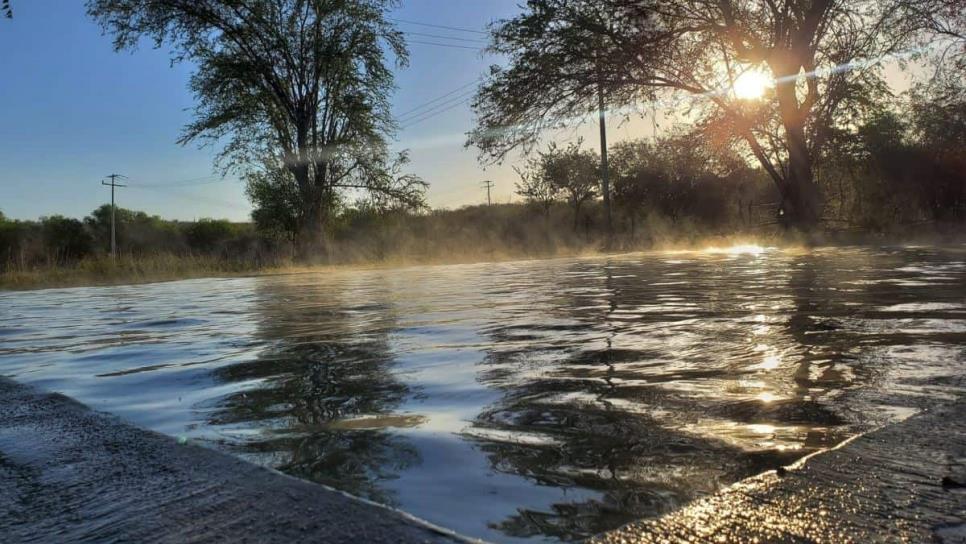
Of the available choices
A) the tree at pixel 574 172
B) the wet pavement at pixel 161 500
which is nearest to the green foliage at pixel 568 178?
the tree at pixel 574 172

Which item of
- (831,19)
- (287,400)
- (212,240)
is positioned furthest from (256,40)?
(212,240)

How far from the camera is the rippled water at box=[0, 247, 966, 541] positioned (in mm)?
1792

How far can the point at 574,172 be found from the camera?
41406 millimetres

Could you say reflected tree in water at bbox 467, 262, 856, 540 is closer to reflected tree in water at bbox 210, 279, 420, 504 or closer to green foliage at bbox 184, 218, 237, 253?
reflected tree in water at bbox 210, 279, 420, 504

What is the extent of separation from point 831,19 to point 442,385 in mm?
16958

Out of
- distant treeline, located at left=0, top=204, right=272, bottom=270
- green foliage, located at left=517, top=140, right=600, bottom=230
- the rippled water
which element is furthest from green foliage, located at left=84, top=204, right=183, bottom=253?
the rippled water

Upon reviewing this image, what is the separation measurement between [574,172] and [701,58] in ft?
77.7

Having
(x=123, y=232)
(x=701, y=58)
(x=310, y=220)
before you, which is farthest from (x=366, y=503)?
(x=123, y=232)

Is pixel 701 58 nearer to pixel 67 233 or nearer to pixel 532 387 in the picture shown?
pixel 532 387

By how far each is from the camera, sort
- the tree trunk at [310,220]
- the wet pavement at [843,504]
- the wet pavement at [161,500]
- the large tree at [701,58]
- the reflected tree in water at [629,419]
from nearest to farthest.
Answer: the wet pavement at [843,504], the wet pavement at [161,500], the reflected tree in water at [629,419], the large tree at [701,58], the tree trunk at [310,220]

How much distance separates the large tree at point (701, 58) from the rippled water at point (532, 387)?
33.0 feet

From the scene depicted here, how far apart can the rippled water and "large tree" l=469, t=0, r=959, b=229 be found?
10.0 meters

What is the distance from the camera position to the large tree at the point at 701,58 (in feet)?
50.4

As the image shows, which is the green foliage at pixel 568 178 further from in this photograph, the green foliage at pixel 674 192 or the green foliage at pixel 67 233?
the green foliage at pixel 67 233
